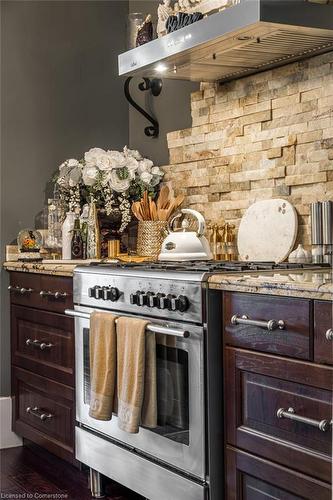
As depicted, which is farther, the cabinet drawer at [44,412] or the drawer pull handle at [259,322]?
the cabinet drawer at [44,412]

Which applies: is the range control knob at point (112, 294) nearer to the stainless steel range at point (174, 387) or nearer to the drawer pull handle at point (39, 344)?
the stainless steel range at point (174, 387)

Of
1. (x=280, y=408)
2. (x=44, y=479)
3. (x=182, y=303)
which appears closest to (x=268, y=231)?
(x=182, y=303)

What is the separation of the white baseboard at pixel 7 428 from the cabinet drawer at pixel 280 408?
194cm

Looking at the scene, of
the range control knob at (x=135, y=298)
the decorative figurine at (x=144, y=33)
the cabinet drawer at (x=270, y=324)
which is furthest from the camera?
the decorative figurine at (x=144, y=33)

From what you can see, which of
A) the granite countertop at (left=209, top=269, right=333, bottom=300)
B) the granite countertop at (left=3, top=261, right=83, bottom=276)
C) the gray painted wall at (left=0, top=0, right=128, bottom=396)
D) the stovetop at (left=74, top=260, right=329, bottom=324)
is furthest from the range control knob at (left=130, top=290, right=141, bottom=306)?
the gray painted wall at (left=0, top=0, right=128, bottom=396)

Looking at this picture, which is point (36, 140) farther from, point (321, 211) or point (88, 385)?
point (321, 211)

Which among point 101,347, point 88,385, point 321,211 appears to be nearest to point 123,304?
point 101,347

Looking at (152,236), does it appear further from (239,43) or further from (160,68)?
(239,43)

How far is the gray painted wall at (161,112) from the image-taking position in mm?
3818

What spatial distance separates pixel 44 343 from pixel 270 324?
1.65 meters

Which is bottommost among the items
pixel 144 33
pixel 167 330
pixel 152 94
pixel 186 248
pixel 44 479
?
pixel 44 479

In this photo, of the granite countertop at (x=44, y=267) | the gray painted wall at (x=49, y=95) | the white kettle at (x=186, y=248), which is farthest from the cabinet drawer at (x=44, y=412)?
the white kettle at (x=186, y=248)

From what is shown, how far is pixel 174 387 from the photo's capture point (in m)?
2.54

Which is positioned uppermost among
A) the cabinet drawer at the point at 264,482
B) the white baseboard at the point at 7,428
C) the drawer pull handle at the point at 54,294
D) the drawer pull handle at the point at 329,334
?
the drawer pull handle at the point at 54,294
